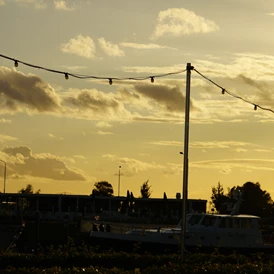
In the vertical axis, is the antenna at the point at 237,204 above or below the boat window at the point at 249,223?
above

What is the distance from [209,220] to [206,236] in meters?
1.25

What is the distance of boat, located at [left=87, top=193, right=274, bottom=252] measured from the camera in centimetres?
4350

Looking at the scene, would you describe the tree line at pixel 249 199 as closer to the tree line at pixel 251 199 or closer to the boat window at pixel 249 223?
the tree line at pixel 251 199

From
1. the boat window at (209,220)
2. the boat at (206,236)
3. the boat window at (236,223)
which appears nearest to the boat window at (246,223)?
the boat at (206,236)

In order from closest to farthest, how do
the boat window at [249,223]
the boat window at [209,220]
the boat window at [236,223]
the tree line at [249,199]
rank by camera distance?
1. the boat window at [209,220]
2. the boat window at [236,223]
3. the boat window at [249,223]
4. the tree line at [249,199]

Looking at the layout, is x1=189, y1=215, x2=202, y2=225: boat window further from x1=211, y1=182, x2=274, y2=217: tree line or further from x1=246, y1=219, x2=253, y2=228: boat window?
x1=211, y1=182, x2=274, y2=217: tree line

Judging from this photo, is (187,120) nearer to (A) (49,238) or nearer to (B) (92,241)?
(B) (92,241)

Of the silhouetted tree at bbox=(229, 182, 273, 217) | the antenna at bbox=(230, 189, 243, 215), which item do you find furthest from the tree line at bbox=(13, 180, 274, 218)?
the antenna at bbox=(230, 189, 243, 215)

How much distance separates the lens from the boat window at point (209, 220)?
44.7 metres

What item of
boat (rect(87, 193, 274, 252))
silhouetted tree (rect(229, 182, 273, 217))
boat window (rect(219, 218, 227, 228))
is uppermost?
silhouetted tree (rect(229, 182, 273, 217))

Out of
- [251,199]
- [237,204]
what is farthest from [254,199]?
[237,204]

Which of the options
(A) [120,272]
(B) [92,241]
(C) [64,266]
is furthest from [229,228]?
(A) [120,272]

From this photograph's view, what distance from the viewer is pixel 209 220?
44844 millimetres

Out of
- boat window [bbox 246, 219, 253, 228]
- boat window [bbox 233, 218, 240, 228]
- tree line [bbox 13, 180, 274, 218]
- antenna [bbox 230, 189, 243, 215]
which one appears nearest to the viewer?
boat window [bbox 233, 218, 240, 228]
